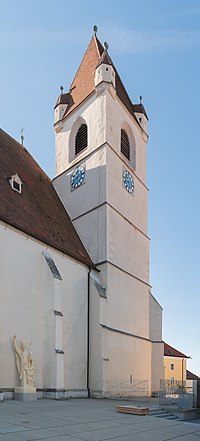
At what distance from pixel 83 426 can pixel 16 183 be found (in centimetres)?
1123

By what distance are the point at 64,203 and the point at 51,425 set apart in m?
16.1

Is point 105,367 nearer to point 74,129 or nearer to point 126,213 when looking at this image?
point 126,213

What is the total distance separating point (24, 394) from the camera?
1380 cm

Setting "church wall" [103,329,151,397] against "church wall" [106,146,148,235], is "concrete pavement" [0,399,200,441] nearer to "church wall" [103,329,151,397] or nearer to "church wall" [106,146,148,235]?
"church wall" [103,329,151,397]

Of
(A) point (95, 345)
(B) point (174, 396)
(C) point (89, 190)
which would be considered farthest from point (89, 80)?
(B) point (174, 396)

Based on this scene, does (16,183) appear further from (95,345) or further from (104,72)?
(104,72)

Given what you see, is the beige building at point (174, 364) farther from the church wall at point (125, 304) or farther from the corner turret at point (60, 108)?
the corner turret at point (60, 108)

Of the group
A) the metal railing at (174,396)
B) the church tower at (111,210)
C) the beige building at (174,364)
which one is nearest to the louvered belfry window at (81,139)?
the church tower at (111,210)

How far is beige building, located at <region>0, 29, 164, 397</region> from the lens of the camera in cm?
1555

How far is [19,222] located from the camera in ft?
52.2

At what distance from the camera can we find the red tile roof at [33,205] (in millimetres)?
16422

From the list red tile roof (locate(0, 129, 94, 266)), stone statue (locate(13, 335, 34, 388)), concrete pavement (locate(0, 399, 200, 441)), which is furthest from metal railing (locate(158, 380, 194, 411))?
red tile roof (locate(0, 129, 94, 266))

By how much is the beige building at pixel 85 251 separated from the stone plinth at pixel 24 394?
1.17 ft

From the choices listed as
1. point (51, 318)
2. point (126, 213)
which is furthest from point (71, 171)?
point (51, 318)
